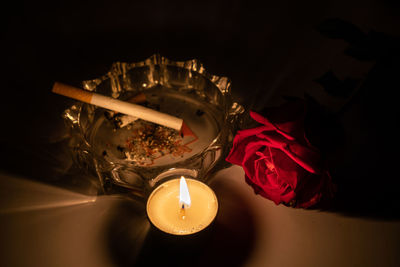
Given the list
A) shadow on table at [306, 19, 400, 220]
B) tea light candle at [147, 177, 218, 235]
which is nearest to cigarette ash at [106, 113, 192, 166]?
tea light candle at [147, 177, 218, 235]

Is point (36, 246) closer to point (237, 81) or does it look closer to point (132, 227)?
point (132, 227)

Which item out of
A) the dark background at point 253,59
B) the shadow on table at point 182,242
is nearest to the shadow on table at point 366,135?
the dark background at point 253,59

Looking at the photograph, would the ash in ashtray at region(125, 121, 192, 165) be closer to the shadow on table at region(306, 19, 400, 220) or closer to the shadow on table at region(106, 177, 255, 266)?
the shadow on table at region(106, 177, 255, 266)

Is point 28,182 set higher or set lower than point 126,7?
lower

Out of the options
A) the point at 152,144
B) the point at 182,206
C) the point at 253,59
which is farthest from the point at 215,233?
the point at 253,59

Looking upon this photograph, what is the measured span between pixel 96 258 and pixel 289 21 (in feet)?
2.64

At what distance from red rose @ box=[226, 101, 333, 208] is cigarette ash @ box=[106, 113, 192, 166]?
186mm

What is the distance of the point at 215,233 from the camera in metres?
0.56

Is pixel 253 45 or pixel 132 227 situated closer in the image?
pixel 132 227

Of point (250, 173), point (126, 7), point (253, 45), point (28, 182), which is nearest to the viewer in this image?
point (250, 173)

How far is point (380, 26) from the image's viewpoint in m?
0.92

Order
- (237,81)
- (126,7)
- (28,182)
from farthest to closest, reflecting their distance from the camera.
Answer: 1. (126,7)
2. (237,81)
3. (28,182)

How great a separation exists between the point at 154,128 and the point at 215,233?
0.87 ft

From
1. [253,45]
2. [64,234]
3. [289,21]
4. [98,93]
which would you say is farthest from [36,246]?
[289,21]
